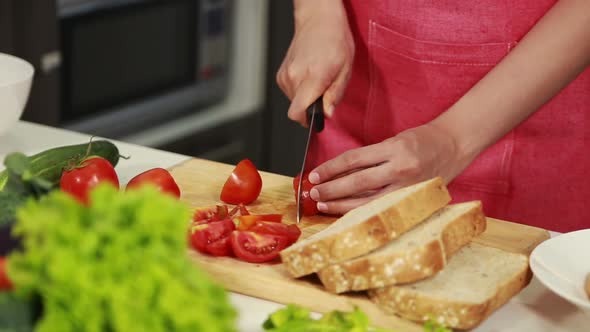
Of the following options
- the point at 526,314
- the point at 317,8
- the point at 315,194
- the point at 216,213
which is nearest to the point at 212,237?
the point at 216,213

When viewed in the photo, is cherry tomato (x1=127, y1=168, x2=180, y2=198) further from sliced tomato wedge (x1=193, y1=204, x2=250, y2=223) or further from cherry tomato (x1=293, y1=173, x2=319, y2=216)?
cherry tomato (x1=293, y1=173, x2=319, y2=216)

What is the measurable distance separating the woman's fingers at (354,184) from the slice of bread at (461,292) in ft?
0.71

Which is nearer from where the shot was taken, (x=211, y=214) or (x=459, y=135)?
(x=211, y=214)

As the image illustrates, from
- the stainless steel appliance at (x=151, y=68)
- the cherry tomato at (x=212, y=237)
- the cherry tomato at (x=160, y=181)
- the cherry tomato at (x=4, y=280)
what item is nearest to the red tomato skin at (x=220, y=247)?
the cherry tomato at (x=212, y=237)

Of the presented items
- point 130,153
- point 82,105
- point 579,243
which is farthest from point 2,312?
point 82,105

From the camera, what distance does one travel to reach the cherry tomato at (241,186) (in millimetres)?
1641

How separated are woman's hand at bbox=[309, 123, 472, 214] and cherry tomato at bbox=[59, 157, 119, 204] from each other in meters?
0.33

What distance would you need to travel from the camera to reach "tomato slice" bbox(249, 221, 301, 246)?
4.78 ft

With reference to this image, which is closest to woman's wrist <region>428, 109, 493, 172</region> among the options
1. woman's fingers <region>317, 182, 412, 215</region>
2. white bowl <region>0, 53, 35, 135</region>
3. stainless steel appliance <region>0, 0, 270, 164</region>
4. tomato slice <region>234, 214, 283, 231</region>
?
woman's fingers <region>317, 182, 412, 215</region>

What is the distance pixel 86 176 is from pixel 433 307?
616 millimetres

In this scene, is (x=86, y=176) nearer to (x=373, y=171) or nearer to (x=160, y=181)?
(x=160, y=181)

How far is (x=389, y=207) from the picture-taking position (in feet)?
4.51

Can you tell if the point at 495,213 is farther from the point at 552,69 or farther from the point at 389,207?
the point at 389,207

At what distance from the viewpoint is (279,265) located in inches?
55.9
